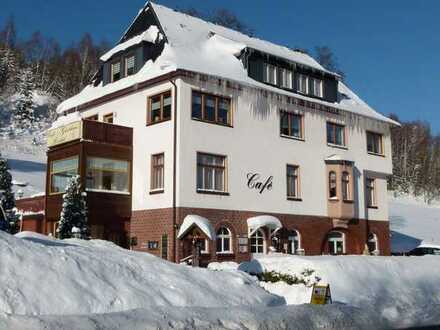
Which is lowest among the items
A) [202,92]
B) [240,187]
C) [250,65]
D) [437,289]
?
[437,289]

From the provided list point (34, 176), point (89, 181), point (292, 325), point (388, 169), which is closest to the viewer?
point (292, 325)

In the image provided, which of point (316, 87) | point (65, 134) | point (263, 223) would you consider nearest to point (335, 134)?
point (316, 87)

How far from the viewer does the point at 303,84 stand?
A: 30641 mm

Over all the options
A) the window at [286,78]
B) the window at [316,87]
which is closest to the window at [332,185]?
the window at [316,87]

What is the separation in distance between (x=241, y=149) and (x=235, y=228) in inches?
139

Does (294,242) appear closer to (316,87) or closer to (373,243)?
(373,243)

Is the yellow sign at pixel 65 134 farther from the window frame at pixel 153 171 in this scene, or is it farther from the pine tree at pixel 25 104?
the pine tree at pixel 25 104

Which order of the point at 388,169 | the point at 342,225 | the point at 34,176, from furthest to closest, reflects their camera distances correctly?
the point at 34,176
the point at 388,169
the point at 342,225

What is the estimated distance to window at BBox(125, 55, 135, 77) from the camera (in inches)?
1112

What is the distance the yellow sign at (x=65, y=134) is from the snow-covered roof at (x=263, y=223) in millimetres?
8149

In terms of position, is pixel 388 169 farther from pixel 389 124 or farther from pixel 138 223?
pixel 138 223

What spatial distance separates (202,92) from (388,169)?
1384 centimetres

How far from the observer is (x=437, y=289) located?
19.9 m

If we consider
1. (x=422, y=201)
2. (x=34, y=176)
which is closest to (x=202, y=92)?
(x=34, y=176)
